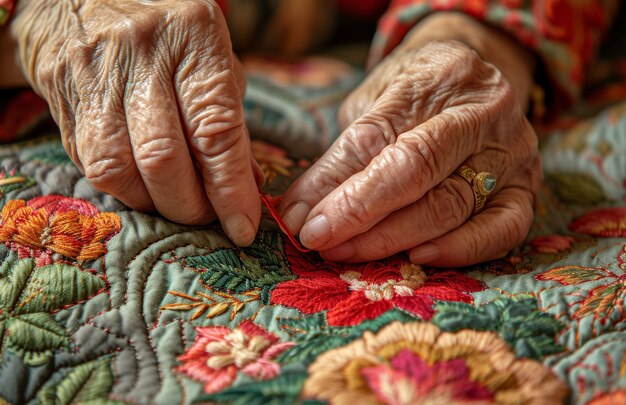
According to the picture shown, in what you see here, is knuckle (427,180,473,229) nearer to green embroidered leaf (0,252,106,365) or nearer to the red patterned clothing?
green embroidered leaf (0,252,106,365)

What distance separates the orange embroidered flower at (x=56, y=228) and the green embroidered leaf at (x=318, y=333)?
22cm

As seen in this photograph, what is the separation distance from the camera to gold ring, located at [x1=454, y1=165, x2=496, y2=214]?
2.40 feet

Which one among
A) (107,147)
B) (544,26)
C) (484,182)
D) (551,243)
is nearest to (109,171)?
(107,147)

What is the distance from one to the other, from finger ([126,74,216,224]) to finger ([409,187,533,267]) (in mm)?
276

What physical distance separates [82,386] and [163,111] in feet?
0.90

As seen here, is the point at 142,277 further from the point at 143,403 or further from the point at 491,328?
the point at 491,328

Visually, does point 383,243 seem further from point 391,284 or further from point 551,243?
point 551,243

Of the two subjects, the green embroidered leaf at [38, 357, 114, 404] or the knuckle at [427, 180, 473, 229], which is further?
the knuckle at [427, 180, 473, 229]

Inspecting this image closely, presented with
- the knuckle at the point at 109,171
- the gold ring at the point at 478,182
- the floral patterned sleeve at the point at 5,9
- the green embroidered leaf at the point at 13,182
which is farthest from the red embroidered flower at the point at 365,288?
the floral patterned sleeve at the point at 5,9

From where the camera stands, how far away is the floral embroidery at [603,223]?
2.57 feet

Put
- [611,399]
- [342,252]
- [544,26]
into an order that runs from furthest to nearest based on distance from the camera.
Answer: [544,26], [342,252], [611,399]

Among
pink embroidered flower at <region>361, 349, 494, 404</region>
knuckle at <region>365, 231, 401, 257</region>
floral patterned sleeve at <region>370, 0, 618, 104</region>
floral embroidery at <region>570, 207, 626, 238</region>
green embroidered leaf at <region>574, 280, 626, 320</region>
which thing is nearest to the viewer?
pink embroidered flower at <region>361, 349, 494, 404</region>

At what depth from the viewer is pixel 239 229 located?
2.15 ft

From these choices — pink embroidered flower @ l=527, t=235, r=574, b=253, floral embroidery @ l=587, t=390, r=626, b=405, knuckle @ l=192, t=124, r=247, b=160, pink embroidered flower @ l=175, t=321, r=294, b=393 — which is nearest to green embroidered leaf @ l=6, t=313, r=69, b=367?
pink embroidered flower @ l=175, t=321, r=294, b=393
